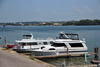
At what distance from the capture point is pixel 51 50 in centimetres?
2806

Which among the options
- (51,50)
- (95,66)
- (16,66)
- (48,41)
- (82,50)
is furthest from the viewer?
(48,41)

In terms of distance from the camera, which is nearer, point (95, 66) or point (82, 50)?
point (95, 66)

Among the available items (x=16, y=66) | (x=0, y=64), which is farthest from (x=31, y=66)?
(x=0, y=64)

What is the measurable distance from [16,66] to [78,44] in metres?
17.3

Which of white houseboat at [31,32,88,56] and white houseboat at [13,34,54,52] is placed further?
white houseboat at [13,34,54,52]

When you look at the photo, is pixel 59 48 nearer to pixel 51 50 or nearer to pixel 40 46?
pixel 51 50

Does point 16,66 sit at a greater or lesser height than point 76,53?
greater

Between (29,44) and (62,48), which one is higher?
(29,44)

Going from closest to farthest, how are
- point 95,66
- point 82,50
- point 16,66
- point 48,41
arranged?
point 16,66 < point 95,66 < point 82,50 < point 48,41

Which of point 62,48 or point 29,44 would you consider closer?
point 62,48

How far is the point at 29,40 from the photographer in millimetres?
31203

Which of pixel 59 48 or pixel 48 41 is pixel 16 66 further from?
pixel 48 41

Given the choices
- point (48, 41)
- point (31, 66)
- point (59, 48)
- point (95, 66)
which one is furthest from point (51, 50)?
point (31, 66)

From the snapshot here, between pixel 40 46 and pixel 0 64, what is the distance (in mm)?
15471
